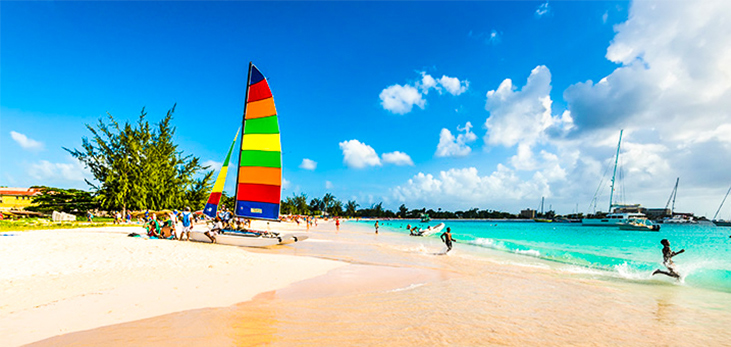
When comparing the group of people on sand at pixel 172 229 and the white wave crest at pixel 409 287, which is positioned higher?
the group of people on sand at pixel 172 229

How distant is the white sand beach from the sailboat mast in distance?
3955mm

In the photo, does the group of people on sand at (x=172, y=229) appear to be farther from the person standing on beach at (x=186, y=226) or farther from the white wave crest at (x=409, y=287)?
the white wave crest at (x=409, y=287)

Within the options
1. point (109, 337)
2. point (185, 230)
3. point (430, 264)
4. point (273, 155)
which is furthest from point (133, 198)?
point (109, 337)

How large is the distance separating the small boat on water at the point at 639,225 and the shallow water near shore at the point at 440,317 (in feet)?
215

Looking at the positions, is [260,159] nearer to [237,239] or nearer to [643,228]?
[237,239]

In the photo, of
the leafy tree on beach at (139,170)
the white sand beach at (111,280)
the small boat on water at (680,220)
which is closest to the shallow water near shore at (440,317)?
the white sand beach at (111,280)

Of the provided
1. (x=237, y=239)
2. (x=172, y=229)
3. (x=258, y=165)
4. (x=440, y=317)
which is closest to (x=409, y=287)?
(x=440, y=317)

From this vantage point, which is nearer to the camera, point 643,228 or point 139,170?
point 139,170

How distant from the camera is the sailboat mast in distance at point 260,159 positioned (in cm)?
1697

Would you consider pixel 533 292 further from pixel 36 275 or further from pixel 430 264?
pixel 36 275

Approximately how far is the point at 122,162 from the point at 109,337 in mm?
36209

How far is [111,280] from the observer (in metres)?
7.89

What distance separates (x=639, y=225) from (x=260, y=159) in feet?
245

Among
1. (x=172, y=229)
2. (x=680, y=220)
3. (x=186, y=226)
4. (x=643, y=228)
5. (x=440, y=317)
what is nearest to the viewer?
(x=440, y=317)
